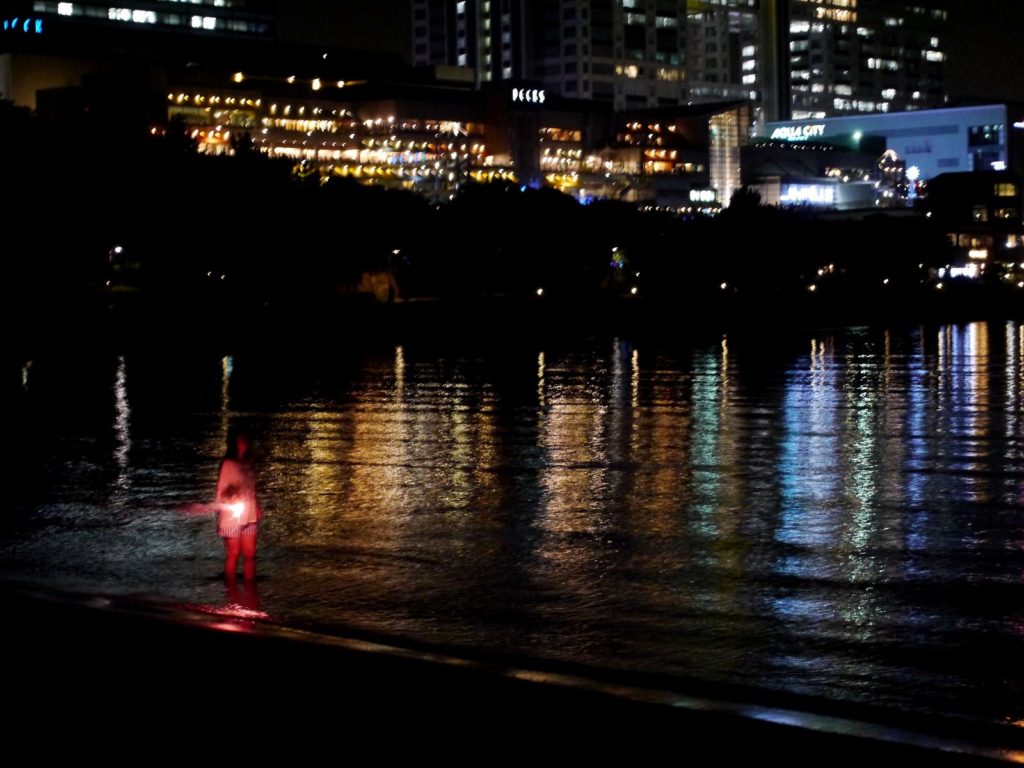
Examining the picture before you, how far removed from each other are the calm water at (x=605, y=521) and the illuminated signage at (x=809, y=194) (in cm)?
15604

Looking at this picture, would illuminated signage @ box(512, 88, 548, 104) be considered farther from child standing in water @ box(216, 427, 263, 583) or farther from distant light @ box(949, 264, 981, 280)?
child standing in water @ box(216, 427, 263, 583)

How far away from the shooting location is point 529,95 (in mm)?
162625

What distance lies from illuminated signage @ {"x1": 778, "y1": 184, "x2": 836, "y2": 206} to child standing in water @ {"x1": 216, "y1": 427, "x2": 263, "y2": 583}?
7036 inches

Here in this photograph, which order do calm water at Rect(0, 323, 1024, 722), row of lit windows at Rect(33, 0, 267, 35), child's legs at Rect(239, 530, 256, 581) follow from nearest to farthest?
calm water at Rect(0, 323, 1024, 722) < child's legs at Rect(239, 530, 256, 581) < row of lit windows at Rect(33, 0, 267, 35)

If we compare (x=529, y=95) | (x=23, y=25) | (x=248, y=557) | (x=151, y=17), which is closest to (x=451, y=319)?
(x=248, y=557)

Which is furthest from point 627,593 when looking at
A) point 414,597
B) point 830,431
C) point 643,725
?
point 830,431

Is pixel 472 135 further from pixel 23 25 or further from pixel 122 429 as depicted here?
pixel 122 429

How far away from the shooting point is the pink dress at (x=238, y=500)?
487 inches

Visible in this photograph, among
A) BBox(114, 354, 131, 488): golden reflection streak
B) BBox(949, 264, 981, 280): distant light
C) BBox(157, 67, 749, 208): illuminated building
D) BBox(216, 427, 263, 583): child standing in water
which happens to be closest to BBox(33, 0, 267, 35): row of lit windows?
BBox(157, 67, 749, 208): illuminated building

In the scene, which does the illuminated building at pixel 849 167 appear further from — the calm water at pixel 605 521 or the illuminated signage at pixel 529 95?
the calm water at pixel 605 521

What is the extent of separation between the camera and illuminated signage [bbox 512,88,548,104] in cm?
16075

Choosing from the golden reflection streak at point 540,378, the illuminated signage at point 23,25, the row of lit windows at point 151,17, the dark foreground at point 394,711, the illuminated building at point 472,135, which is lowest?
the dark foreground at point 394,711

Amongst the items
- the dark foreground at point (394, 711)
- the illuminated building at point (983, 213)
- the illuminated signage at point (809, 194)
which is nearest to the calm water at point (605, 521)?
the dark foreground at point (394, 711)

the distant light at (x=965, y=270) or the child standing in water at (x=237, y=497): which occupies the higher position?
the distant light at (x=965, y=270)
